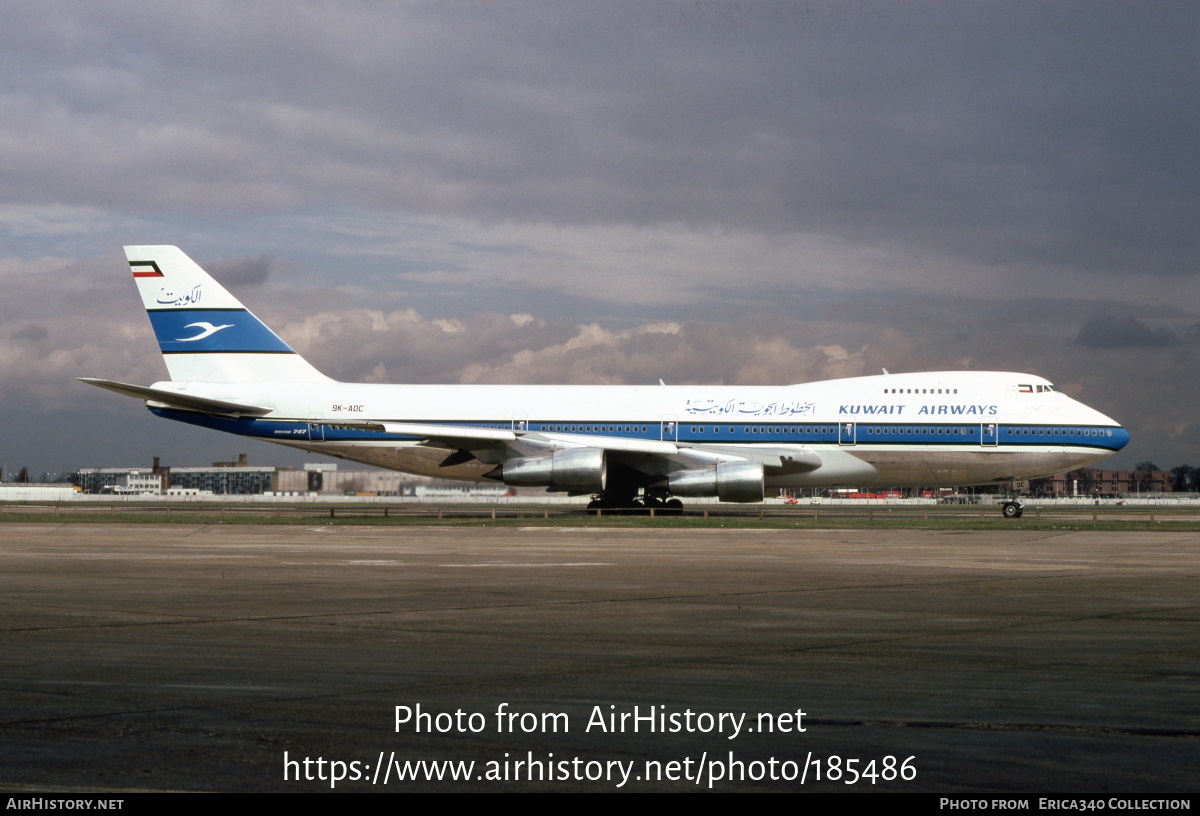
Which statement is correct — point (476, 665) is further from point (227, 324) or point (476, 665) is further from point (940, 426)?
point (227, 324)

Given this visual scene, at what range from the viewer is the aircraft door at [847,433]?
41094 millimetres

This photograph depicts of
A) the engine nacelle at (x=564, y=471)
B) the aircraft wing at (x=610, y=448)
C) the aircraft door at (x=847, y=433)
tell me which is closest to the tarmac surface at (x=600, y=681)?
the engine nacelle at (x=564, y=471)

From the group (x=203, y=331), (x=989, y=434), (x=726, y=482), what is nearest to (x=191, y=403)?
(x=203, y=331)

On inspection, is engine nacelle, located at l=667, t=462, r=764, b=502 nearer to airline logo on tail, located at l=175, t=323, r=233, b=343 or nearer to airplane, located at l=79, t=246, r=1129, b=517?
airplane, located at l=79, t=246, r=1129, b=517

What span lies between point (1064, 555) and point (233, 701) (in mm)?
18986

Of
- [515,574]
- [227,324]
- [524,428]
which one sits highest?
[227,324]

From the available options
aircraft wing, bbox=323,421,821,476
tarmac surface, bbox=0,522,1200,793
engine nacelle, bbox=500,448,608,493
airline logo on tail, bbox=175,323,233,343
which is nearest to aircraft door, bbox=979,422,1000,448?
aircraft wing, bbox=323,421,821,476

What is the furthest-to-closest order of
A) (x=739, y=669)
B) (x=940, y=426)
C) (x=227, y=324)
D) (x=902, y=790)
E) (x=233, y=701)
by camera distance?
1. (x=227, y=324)
2. (x=940, y=426)
3. (x=739, y=669)
4. (x=233, y=701)
5. (x=902, y=790)

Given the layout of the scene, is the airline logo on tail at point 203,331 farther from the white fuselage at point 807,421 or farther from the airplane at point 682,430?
the white fuselage at point 807,421

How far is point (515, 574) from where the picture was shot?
57.6ft

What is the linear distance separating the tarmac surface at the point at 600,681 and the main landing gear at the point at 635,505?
24.4m

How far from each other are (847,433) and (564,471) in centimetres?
1024

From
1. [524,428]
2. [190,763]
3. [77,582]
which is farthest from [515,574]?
[524,428]

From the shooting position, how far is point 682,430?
41.7 metres
